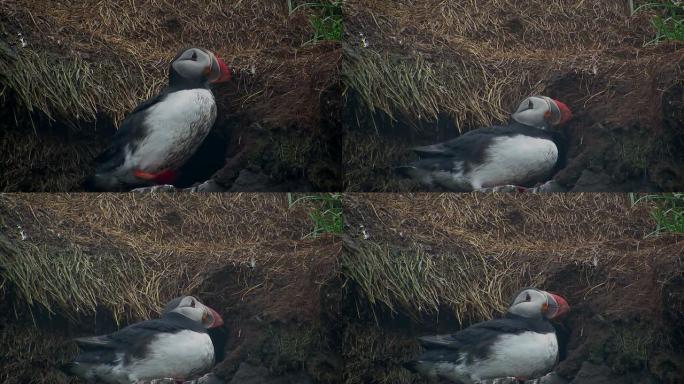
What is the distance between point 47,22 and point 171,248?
1.17 m

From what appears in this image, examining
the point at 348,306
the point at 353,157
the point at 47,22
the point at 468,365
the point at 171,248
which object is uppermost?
the point at 47,22

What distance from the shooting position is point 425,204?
4539 mm

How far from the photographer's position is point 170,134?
4.36 metres

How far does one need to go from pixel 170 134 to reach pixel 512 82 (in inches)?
64.0

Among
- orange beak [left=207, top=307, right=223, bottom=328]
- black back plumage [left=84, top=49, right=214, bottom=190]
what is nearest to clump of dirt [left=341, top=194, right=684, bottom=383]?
orange beak [left=207, top=307, right=223, bottom=328]

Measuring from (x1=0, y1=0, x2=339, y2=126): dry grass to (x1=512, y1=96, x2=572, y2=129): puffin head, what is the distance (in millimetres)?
912

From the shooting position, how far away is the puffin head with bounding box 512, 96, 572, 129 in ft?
14.8

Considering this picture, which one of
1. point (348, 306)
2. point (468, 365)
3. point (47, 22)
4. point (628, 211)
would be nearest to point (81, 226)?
point (47, 22)

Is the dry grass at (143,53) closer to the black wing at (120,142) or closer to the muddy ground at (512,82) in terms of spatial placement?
the black wing at (120,142)

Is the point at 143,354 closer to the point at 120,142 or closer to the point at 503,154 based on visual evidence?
the point at 120,142

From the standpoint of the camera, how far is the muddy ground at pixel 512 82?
452 cm

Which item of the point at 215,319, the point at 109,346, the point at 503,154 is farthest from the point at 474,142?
the point at 109,346

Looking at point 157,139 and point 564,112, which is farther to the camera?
point 564,112

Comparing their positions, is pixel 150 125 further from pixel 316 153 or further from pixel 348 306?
pixel 348 306
